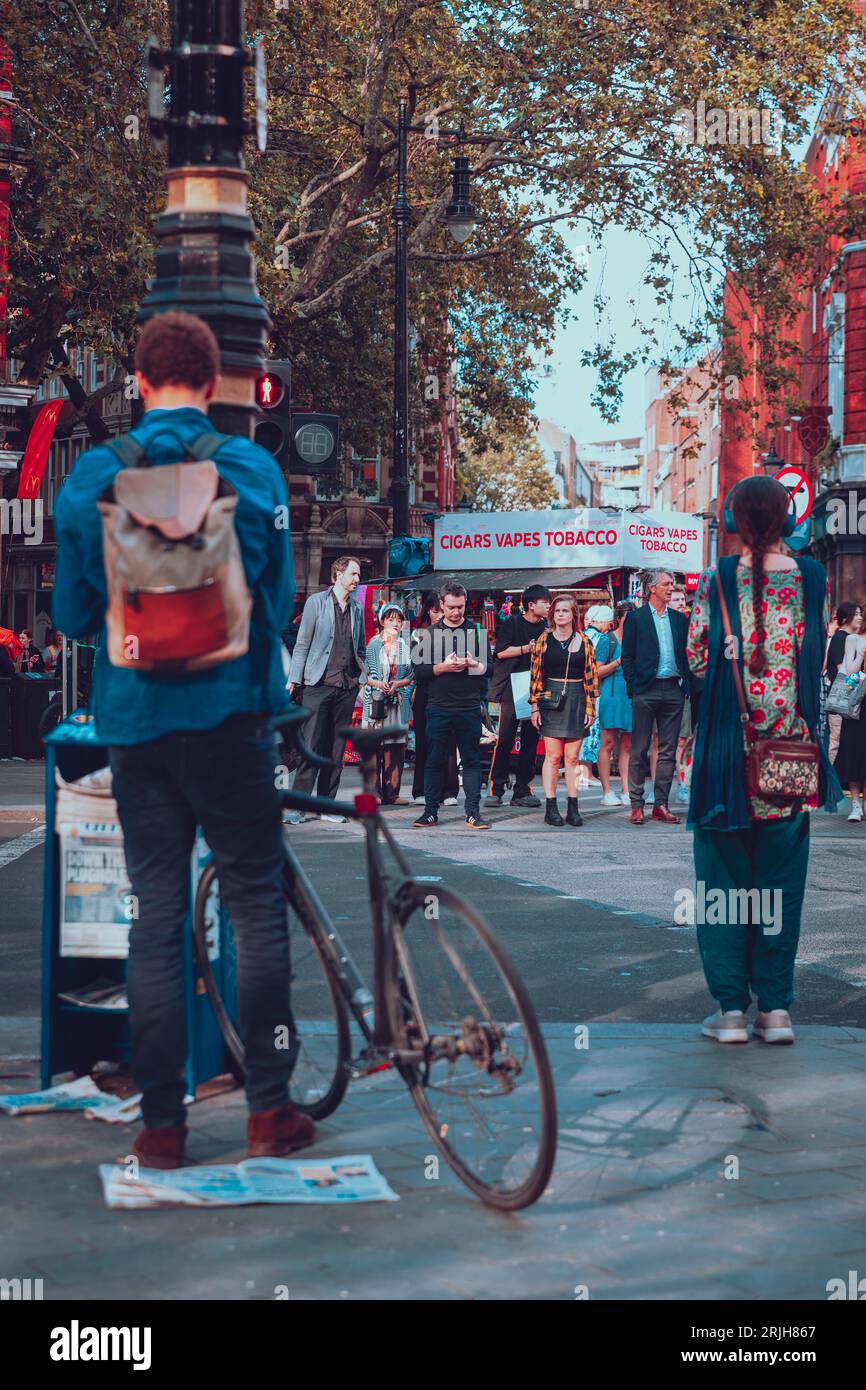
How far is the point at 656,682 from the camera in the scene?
48.4 ft

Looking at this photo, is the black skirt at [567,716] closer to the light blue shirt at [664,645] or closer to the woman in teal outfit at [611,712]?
the light blue shirt at [664,645]

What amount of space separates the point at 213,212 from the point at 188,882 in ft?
6.41

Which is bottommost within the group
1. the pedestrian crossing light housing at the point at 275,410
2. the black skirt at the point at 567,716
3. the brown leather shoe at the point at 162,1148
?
the brown leather shoe at the point at 162,1148

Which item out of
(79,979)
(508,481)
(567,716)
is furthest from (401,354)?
(508,481)

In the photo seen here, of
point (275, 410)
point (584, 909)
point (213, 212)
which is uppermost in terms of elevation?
point (213, 212)

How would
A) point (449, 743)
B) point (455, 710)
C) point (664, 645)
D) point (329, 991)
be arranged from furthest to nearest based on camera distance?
1. point (664, 645)
2. point (449, 743)
3. point (455, 710)
4. point (329, 991)

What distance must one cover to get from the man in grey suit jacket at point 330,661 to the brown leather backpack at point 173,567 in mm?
9307

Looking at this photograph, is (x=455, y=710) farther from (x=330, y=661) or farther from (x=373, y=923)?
(x=373, y=923)

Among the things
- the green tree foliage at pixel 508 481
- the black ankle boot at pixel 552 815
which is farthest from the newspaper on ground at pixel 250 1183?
the green tree foliage at pixel 508 481

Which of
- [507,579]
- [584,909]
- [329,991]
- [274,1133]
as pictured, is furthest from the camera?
[507,579]

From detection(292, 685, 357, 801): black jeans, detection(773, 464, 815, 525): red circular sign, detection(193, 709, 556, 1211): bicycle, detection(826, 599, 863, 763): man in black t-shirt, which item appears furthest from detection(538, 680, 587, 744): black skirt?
detection(193, 709, 556, 1211): bicycle

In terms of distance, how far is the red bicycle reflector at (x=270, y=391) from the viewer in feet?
28.6

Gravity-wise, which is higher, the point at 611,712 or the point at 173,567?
the point at 173,567
